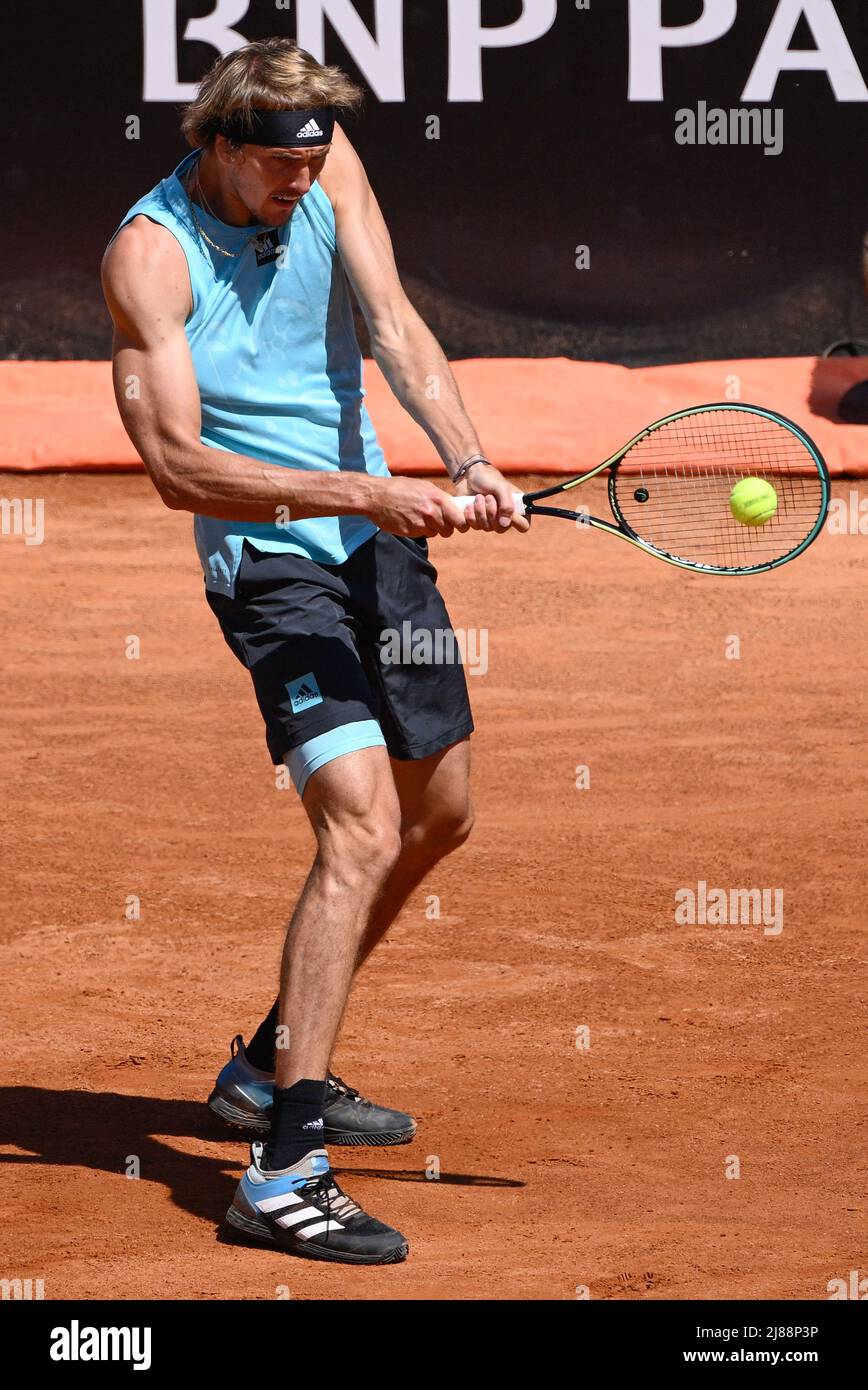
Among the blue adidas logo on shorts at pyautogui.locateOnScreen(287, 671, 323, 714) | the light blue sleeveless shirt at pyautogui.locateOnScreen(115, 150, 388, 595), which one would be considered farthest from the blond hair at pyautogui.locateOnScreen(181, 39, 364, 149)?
the blue adidas logo on shorts at pyautogui.locateOnScreen(287, 671, 323, 714)

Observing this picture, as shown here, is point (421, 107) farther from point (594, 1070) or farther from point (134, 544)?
point (594, 1070)

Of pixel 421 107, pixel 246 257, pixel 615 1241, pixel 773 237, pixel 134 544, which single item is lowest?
pixel 615 1241

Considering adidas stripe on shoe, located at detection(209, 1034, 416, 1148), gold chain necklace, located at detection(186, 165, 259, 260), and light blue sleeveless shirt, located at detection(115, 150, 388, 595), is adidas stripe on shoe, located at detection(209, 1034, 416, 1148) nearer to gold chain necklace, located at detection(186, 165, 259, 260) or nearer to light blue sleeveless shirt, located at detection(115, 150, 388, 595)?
light blue sleeveless shirt, located at detection(115, 150, 388, 595)

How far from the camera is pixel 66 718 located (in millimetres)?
7293

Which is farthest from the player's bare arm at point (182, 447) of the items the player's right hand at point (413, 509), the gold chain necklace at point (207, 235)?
the gold chain necklace at point (207, 235)

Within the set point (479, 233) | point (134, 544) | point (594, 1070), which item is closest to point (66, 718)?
point (134, 544)

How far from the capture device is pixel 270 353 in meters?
3.78

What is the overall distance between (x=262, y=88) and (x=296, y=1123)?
1.90 meters

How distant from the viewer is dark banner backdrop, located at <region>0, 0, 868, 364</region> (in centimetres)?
1081

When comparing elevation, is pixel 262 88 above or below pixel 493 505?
above

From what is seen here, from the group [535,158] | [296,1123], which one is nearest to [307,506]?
[296,1123]

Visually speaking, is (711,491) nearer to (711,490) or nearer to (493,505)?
(711,490)

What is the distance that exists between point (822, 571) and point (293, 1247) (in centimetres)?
618

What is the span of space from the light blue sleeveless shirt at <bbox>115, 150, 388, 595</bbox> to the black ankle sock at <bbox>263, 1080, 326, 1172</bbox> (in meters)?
0.96
